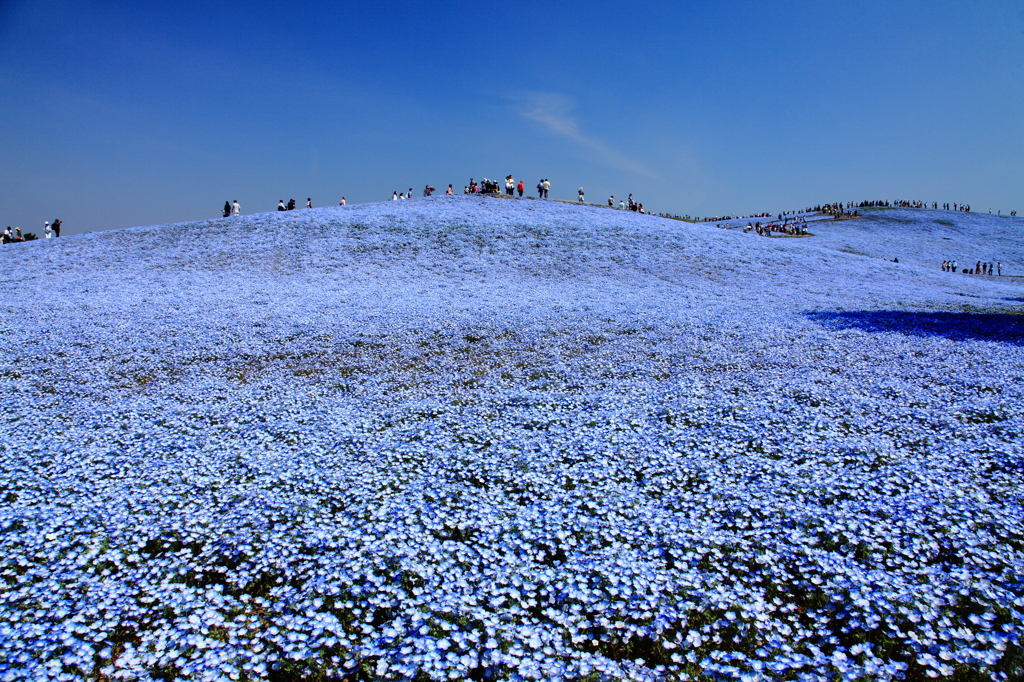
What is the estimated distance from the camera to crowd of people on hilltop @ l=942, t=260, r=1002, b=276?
3866cm

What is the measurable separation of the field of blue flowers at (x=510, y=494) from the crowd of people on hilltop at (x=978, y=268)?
28981mm

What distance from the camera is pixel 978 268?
3853cm

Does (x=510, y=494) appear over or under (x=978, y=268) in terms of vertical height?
under

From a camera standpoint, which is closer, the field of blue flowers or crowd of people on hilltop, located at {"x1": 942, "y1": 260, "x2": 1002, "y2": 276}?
the field of blue flowers

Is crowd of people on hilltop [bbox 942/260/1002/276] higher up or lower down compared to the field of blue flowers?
higher up

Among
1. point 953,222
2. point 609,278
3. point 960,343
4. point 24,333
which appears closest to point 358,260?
point 609,278

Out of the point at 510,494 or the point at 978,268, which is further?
the point at 978,268

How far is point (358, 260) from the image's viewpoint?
26172 millimetres

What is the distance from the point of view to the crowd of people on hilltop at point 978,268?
38.7 meters

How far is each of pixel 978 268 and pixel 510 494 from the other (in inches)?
1814

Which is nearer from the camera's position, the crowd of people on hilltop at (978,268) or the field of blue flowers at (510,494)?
the field of blue flowers at (510,494)

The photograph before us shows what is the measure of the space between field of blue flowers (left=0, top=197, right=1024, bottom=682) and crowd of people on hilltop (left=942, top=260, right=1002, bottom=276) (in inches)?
1141

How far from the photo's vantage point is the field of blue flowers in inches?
181

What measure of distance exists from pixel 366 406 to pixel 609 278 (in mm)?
15985
